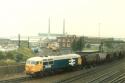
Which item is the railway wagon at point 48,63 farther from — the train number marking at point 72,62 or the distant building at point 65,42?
the distant building at point 65,42

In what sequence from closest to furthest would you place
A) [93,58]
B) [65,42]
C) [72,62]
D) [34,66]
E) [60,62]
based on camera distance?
[34,66]
[60,62]
[72,62]
[93,58]
[65,42]

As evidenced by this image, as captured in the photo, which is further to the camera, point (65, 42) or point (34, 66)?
point (65, 42)

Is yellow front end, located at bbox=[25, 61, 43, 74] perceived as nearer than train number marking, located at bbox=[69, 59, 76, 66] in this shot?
Yes

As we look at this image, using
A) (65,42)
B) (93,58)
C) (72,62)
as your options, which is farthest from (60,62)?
(65,42)

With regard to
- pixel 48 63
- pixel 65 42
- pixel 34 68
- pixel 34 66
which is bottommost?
pixel 34 68

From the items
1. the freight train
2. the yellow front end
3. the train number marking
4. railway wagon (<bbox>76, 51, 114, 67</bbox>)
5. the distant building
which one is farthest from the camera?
the distant building

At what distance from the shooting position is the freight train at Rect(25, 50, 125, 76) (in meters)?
37.5

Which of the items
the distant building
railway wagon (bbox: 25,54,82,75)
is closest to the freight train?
railway wagon (bbox: 25,54,82,75)

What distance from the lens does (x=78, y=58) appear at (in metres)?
47.9

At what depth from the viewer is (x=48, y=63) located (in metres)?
39.3

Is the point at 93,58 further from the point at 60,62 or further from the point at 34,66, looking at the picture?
the point at 34,66

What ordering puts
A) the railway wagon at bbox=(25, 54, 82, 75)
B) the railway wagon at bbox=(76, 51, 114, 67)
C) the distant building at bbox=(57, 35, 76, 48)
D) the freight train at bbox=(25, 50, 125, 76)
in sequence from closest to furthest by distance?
the railway wagon at bbox=(25, 54, 82, 75) → the freight train at bbox=(25, 50, 125, 76) → the railway wagon at bbox=(76, 51, 114, 67) → the distant building at bbox=(57, 35, 76, 48)

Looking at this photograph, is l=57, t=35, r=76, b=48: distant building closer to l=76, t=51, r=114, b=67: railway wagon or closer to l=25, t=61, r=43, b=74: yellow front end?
l=76, t=51, r=114, b=67: railway wagon

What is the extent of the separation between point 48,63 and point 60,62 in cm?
334
